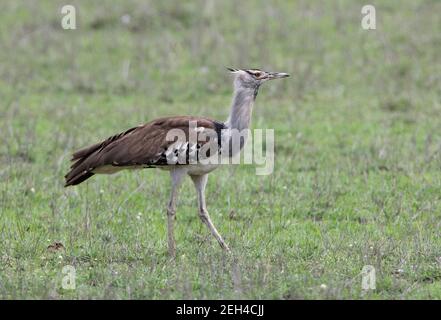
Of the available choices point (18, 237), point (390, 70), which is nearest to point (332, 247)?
point (18, 237)

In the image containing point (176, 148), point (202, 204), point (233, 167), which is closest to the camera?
point (176, 148)

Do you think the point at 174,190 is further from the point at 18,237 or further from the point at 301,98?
→ the point at 301,98

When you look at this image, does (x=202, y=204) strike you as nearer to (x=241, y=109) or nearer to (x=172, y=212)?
(x=172, y=212)

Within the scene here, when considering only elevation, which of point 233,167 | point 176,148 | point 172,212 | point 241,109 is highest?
point 241,109

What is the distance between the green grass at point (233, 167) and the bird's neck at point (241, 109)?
83 centimetres

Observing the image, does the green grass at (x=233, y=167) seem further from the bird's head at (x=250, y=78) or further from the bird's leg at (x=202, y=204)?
the bird's head at (x=250, y=78)

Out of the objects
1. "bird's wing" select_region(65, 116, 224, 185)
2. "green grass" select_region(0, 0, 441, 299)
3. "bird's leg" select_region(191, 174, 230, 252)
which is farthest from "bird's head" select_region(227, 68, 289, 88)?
"green grass" select_region(0, 0, 441, 299)

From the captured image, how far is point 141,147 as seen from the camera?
6727mm

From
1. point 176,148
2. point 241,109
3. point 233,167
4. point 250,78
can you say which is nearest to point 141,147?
point 176,148

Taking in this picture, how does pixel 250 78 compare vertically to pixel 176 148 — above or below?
above

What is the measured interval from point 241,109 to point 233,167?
2254mm

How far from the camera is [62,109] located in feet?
36.2

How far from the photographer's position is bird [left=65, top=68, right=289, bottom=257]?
262 inches
